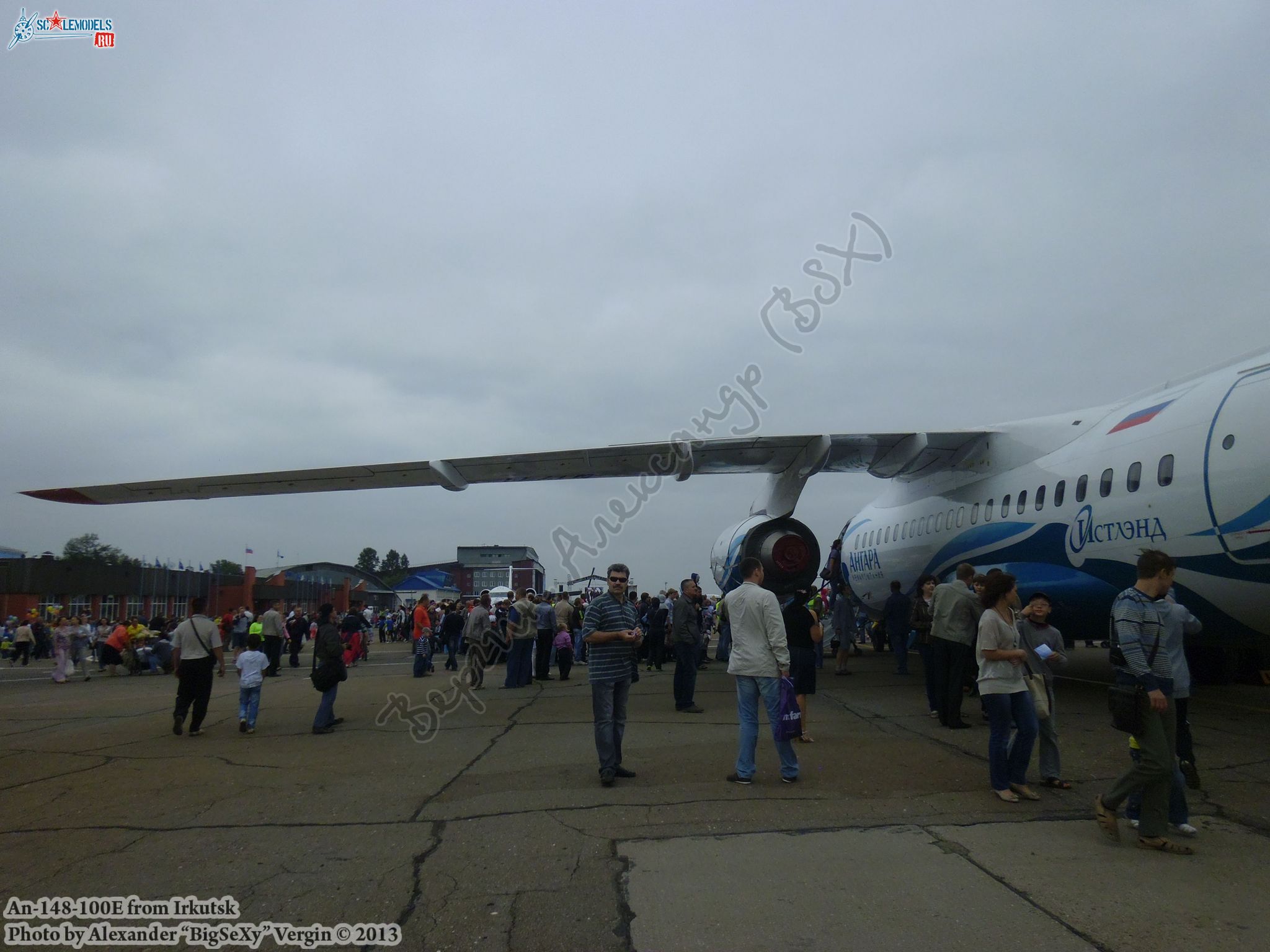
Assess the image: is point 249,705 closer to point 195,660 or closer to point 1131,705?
point 195,660

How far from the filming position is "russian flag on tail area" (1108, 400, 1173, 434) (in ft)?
27.6

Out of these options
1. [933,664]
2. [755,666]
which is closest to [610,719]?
[755,666]

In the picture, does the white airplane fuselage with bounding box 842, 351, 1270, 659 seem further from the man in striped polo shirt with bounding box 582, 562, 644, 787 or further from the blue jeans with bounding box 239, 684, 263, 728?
the blue jeans with bounding box 239, 684, 263, 728

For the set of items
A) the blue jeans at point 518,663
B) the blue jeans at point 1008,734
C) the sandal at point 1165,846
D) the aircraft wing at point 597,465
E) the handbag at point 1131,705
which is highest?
the aircraft wing at point 597,465

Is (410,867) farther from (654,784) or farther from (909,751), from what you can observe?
(909,751)

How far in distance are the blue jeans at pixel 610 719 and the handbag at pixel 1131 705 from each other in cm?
339

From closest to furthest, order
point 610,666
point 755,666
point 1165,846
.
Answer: point 1165,846
point 755,666
point 610,666

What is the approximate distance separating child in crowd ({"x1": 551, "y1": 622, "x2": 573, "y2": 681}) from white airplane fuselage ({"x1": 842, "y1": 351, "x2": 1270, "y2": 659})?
6.74 m

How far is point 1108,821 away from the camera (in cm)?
447

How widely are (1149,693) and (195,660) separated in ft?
30.3

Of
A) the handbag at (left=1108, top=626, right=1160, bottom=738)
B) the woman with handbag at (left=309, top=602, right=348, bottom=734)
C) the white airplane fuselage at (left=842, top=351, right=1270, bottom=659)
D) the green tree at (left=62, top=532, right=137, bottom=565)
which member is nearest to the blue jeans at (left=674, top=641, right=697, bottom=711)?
the woman with handbag at (left=309, top=602, right=348, bottom=734)

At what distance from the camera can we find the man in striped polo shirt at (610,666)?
6082 millimetres

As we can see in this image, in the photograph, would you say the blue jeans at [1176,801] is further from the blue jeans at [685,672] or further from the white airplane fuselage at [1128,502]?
the blue jeans at [685,672]

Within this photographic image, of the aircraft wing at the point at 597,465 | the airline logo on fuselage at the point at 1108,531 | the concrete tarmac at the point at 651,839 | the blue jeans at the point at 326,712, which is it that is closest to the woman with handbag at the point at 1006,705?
the concrete tarmac at the point at 651,839
